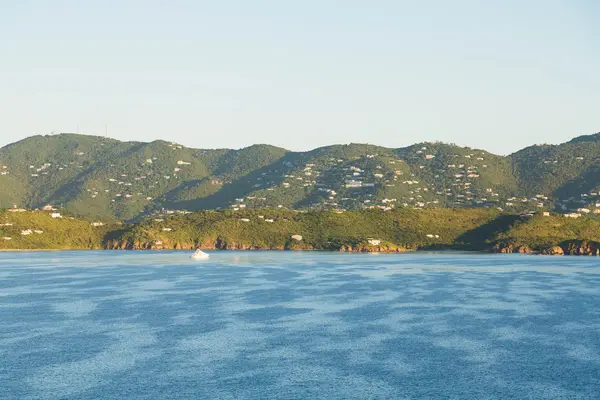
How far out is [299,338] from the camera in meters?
66.6

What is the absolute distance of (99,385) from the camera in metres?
49.8

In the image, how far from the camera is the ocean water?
5016 centimetres

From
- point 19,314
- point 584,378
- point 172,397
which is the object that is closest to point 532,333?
point 584,378

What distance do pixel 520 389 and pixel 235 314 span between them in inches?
1444

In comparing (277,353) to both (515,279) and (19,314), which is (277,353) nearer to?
(19,314)

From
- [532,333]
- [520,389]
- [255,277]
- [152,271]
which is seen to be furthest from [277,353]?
[152,271]

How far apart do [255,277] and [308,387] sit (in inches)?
3091

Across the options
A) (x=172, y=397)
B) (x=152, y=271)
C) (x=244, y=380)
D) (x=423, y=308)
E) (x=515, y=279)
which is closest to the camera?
(x=172, y=397)

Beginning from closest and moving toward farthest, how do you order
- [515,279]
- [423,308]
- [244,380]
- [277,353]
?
[244,380]
[277,353]
[423,308]
[515,279]

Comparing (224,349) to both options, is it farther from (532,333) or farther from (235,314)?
(532,333)

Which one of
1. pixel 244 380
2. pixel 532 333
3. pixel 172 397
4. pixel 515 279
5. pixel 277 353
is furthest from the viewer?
pixel 515 279

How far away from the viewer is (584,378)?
174 feet

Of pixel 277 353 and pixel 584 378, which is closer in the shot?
pixel 584 378

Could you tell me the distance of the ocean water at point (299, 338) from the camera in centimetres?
5016
